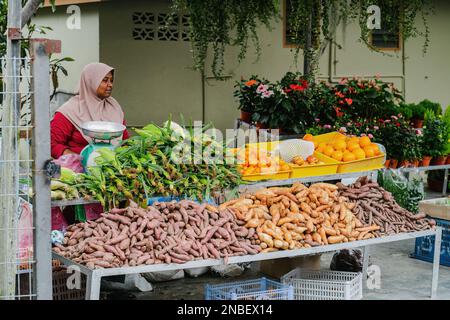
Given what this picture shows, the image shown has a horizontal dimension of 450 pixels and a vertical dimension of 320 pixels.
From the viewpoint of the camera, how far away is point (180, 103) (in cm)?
1070

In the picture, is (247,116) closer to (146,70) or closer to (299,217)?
(146,70)

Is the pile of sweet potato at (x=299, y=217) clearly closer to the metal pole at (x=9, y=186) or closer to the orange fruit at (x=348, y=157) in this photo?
the orange fruit at (x=348, y=157)

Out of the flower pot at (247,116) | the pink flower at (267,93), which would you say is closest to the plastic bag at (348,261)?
the pink flower at (267,93)

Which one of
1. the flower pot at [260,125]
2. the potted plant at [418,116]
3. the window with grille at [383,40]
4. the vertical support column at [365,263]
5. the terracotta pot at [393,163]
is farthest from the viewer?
the window with grille at [383,40]

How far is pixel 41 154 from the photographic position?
14.8 feet

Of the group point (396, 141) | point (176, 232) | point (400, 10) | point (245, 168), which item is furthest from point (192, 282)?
point (400, 10)

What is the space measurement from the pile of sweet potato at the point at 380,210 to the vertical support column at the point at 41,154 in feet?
8.91

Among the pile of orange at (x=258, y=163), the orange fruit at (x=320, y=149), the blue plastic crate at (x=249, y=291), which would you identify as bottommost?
the blue plastic crate at (x=249, y=291)

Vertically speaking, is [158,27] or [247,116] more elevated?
[158,27]

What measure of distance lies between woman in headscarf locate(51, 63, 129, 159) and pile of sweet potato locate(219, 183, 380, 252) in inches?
63.7

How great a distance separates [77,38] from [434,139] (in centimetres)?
479

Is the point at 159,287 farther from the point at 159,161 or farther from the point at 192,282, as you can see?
the point at 159,161

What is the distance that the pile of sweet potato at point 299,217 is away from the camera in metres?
5.78

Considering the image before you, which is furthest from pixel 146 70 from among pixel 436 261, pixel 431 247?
pixel 436 261
